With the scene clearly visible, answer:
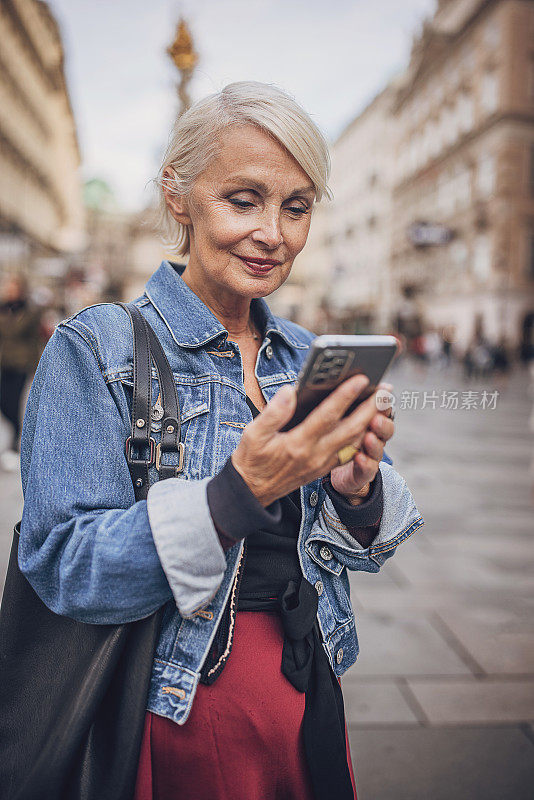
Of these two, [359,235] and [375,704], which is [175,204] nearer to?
[375,704]

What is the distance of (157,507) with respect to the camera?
1119 mm

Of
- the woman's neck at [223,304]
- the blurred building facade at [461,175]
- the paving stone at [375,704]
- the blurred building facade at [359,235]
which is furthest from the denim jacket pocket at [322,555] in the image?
the blurred building facade at [359,235]

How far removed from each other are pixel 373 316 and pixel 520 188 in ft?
69.1

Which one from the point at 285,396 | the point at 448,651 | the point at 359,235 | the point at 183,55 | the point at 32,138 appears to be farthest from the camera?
the point at 359,235

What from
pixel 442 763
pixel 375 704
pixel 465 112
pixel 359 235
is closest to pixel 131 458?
pixel 442 763

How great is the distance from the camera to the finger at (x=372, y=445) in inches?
47.3

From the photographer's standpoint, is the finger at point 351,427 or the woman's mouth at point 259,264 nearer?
the finger at point 351,427

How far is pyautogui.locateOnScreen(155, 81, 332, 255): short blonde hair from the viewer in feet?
4.42

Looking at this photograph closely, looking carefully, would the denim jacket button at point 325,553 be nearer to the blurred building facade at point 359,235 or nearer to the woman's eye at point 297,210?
the woman's eye at point 297,210

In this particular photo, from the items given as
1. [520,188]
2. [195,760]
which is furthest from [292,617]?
[520,188]

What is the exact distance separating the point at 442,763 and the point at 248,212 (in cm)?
228

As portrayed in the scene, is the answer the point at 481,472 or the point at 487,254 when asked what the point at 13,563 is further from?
the point at 487,254

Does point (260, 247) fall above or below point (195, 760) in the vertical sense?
above

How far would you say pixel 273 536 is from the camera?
1402 millimetres
